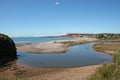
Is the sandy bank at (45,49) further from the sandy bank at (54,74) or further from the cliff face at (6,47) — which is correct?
the sandy bank at (54,74)

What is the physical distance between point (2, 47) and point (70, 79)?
22.5m

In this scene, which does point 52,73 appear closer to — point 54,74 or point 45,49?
point 54,74

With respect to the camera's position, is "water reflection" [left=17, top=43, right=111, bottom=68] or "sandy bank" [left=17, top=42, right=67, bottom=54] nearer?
"water reflection" [left=17, top=43, right=111, bottom=68]

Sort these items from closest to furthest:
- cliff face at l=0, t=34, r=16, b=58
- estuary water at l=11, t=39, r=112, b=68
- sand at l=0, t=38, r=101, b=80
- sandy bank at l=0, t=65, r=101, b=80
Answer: sandy bank at l=0, t=65, r=101, b=80, sand at l=0, t=38, r=101, b=80, estuary water at l=11, t=39, r=112, b=68, cliff face at l=0, t=34, r=16, b=58

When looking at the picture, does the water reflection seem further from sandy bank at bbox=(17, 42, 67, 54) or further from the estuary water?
sandy bank at bbox=(17, 42, 67, 54)

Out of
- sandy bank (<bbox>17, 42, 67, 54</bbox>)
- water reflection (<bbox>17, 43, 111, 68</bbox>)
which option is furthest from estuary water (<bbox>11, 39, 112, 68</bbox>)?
sandy bank (<bbox>17, 42, 67, 54</bbox>)

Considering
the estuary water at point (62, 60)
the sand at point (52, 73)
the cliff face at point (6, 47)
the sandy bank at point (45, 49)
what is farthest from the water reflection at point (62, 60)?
the sandy bank at point (45, 49)

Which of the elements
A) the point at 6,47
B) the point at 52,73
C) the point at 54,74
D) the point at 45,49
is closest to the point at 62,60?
the point at 6,47

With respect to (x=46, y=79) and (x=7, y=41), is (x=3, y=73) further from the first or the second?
(x=7, y=41)

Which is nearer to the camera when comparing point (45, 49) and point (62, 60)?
point (62, 60)

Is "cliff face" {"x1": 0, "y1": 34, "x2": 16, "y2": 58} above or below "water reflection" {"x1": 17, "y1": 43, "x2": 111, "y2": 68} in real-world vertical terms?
above

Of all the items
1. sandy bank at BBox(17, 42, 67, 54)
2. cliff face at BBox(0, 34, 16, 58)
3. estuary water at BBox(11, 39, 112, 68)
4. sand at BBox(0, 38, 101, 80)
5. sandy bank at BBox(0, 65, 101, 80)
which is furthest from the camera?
sandy bank at BBox(17, 42, 67, 54)

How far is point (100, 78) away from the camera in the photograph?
8.27m

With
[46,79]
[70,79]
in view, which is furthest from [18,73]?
[70,79]
